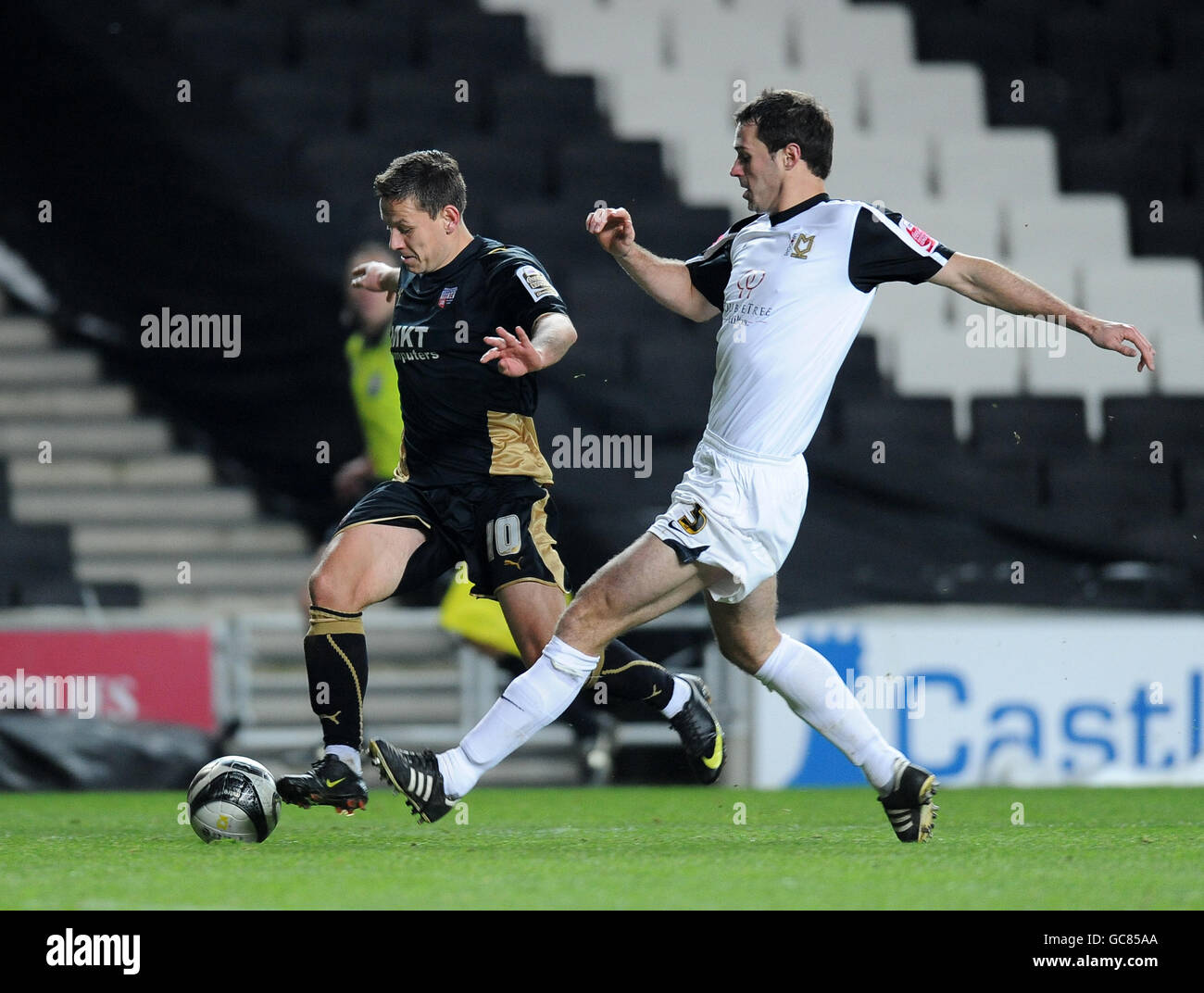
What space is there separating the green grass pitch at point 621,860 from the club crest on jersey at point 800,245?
144 cm

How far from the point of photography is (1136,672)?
25.0 ft

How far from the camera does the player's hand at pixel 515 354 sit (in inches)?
Answer: 169

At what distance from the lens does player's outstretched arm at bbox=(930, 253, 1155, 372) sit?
14.4ft

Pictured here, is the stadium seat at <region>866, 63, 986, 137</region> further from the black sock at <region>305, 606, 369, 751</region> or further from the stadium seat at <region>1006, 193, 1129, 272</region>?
the black sock at <region>305, 606, 369, 751</region>

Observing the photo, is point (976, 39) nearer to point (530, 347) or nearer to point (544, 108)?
point (544, 108)

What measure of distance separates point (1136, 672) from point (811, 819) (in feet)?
8.34

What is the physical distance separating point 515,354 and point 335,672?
0.96 m

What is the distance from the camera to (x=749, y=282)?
4.62 m

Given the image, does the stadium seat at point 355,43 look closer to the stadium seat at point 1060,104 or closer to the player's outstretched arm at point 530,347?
the stadium seat at point 1060,104

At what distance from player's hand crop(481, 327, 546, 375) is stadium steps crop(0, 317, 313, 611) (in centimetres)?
537

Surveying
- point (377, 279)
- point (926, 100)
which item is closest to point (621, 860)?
point (377, 279)

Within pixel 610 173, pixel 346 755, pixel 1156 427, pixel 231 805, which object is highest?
pixel 610 173

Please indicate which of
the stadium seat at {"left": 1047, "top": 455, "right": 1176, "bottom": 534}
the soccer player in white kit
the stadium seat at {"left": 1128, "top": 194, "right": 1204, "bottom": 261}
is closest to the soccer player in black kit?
the soccer player in white kit
